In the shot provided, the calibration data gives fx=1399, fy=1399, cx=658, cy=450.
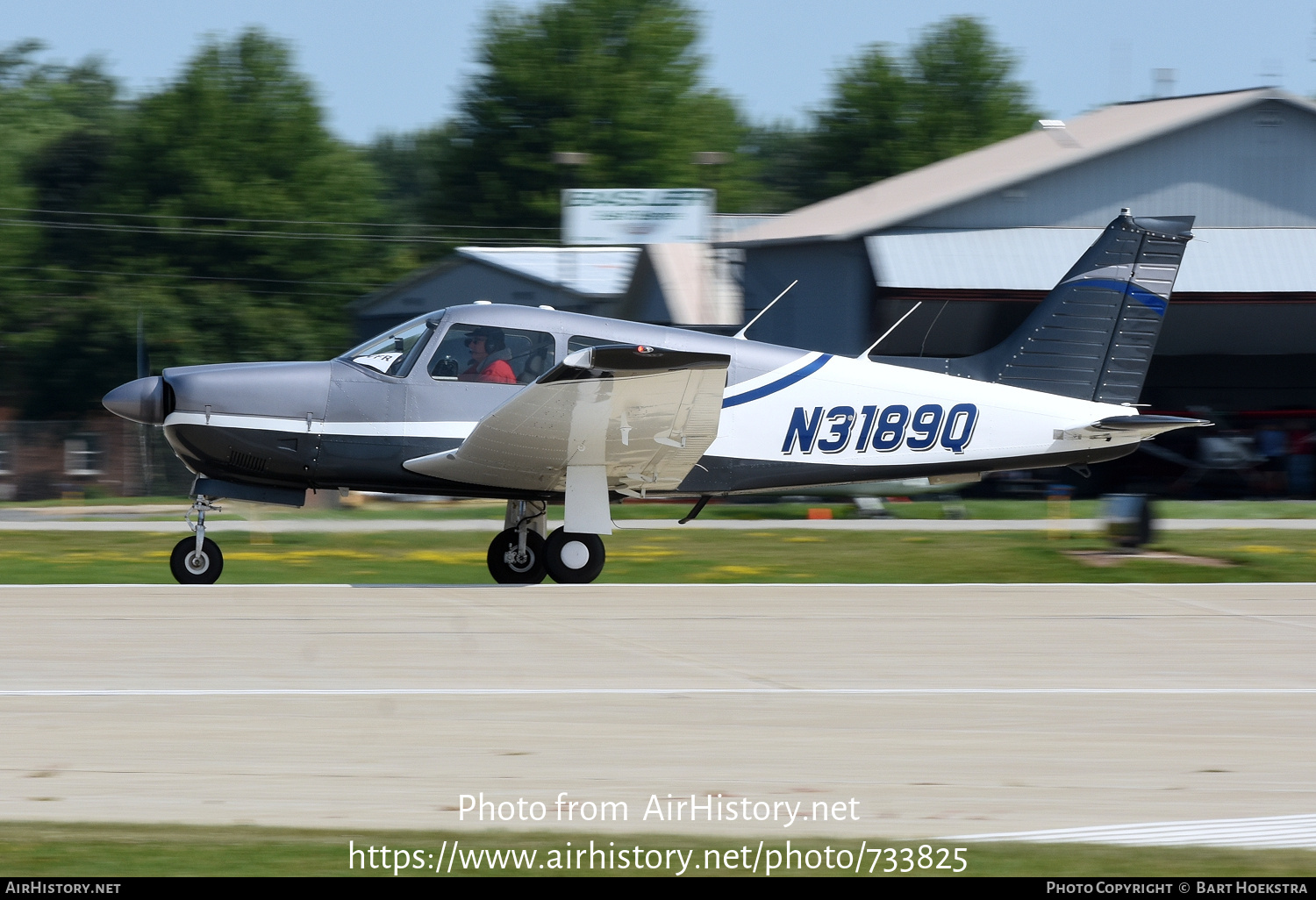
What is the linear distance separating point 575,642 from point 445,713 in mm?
2059

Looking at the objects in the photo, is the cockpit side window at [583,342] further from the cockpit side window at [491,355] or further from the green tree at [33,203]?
the green tree at [33,203]

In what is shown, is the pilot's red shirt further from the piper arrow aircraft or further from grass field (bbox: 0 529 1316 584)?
grass field (bbox: 0 529 1316 584)

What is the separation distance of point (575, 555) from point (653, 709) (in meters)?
4.72

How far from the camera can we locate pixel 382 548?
1520 centimetres

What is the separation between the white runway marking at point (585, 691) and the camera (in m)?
7.02

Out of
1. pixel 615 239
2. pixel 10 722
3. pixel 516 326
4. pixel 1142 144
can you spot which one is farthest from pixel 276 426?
pixel 615 239

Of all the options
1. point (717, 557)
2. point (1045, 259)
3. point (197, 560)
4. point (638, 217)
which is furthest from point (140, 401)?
point (638, 217)

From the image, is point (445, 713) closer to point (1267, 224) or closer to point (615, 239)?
point (1267, 224)

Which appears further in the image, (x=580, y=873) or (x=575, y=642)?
(x=575, y=642)

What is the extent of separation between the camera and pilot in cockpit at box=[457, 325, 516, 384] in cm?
1123

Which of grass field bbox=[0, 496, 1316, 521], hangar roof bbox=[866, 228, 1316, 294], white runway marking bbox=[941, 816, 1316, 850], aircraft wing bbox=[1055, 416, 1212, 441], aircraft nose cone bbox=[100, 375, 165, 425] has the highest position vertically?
hangar roof bbox=[866, 228, 1316, 294]

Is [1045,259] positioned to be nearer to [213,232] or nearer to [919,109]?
[213,232]

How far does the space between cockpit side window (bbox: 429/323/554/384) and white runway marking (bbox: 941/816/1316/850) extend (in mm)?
6976

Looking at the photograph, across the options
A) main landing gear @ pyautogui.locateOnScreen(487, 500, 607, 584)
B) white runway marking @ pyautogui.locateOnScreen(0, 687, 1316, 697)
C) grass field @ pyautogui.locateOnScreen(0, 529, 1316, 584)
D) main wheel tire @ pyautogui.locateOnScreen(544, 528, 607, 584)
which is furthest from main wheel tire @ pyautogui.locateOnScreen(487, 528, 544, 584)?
white runway marking @ pyautogui.locateOnScreen(0, 687, 1316, 697)
